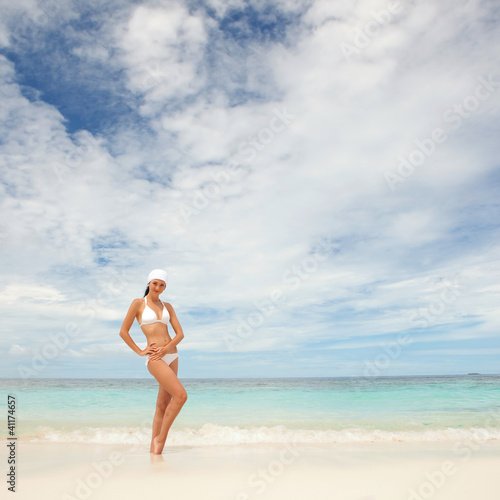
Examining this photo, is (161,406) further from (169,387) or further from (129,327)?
(129,327)

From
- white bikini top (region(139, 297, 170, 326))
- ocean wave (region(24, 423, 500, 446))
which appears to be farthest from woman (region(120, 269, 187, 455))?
ocean wave (region(24, 423, 500, 446))

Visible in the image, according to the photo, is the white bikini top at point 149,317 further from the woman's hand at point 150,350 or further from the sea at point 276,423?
the sea at point 276,423

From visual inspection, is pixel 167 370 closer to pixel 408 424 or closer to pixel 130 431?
pixel 130 431

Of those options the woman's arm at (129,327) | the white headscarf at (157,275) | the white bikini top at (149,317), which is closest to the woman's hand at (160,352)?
the woman's arm at (129,327)

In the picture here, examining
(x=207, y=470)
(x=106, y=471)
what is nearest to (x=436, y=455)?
(x=207, y=470)

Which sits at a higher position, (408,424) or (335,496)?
(408,424)

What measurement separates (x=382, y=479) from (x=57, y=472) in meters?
3.75

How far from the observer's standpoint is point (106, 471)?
15.2 feet

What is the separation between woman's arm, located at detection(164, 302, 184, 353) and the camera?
17.2ft

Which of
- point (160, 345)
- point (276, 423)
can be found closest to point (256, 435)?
point (276, 423)

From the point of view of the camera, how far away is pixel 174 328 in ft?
18.1

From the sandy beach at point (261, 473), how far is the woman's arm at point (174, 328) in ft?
4.73

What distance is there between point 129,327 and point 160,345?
0.47 metres

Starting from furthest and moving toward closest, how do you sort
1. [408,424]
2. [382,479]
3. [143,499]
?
[408,424], [382,479], [143,499]
